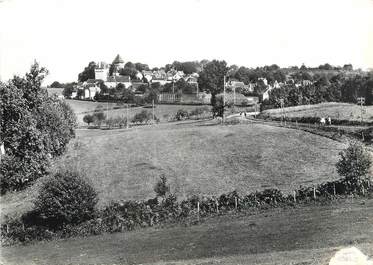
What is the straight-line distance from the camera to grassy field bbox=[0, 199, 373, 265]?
2294 cm

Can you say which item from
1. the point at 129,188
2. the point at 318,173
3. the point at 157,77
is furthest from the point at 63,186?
the point at 157,77

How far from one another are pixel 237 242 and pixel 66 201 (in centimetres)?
1431

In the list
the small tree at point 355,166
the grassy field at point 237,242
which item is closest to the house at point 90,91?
the grassy field at point 237,242

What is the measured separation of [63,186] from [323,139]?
27899 millimetres

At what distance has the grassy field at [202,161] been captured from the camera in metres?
40.8

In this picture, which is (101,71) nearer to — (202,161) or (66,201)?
(202,161)

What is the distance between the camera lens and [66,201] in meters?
34.8

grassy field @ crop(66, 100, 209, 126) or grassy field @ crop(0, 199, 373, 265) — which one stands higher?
grassy field @ crop(66, 100, 209, 126)

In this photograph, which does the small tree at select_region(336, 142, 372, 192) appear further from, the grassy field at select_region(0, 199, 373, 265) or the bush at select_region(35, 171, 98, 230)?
the bush at select_region(35, 171, 98, 230)

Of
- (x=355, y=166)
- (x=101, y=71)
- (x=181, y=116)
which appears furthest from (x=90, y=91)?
(x=355, y=166)

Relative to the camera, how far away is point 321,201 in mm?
33094

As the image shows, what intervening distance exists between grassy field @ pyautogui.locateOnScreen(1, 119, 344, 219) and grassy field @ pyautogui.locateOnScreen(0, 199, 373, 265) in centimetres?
696

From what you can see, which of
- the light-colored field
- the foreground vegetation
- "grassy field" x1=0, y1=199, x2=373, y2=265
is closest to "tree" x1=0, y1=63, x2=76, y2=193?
the foreground vegetation

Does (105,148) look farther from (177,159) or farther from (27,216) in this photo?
(27,216)
